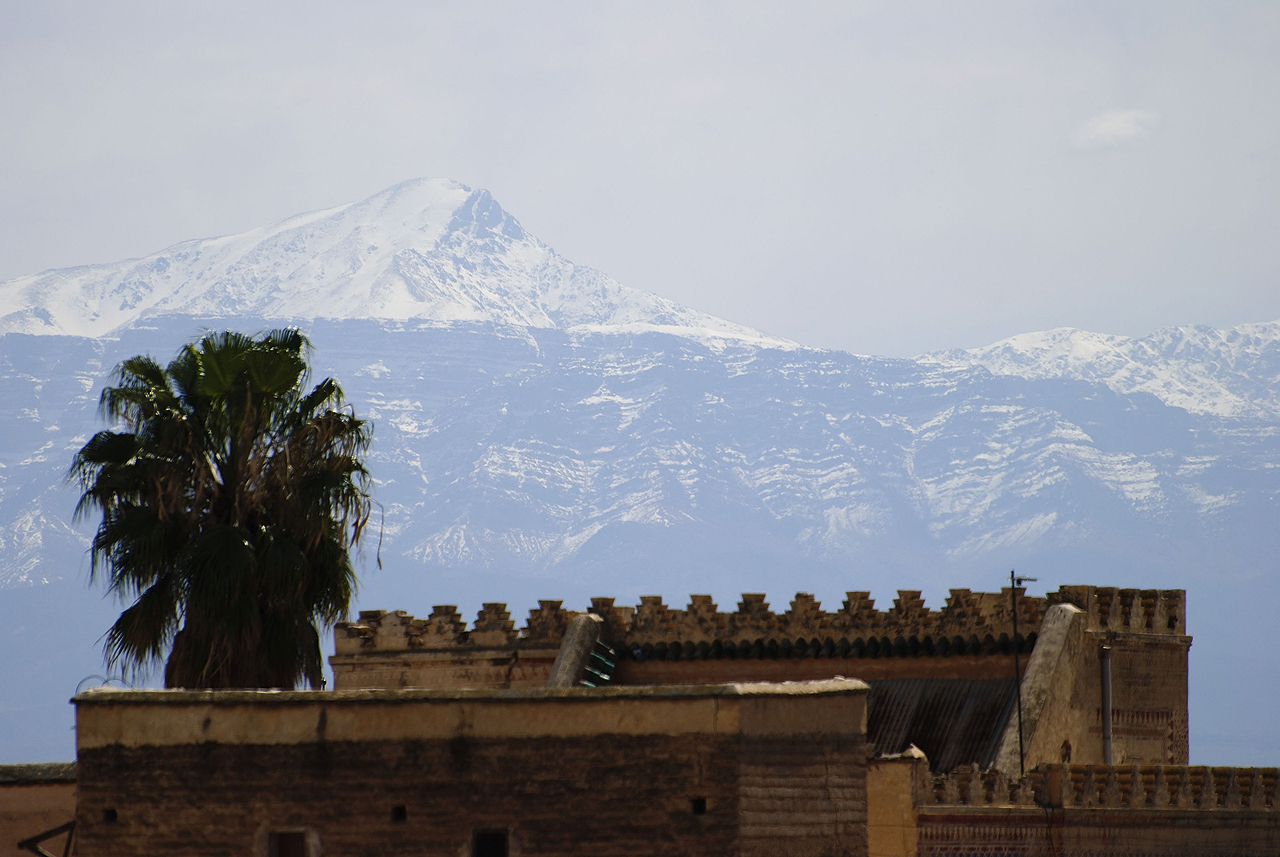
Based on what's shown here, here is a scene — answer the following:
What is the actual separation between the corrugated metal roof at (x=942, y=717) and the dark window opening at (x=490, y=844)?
52.1 feet

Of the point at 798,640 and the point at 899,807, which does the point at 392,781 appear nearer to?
the point at 899,807

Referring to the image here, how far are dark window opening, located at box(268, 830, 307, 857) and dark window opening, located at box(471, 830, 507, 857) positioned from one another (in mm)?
1542

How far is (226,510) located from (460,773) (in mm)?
12106

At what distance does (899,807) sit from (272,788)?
12549 millimetres

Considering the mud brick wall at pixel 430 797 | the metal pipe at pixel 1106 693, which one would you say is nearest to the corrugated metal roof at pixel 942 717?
the metal pipe at pixel 1106 693

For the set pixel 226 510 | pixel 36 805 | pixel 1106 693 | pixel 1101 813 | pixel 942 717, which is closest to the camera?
pixel 36 805

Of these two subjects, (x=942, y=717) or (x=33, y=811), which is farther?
(x=942, y=717)

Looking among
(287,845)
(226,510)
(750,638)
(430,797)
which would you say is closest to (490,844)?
(430,797)

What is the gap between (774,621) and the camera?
36.9 metres

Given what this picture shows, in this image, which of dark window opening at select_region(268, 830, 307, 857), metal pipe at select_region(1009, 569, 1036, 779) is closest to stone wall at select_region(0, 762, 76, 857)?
dark window opening at select_region(268, 830, 307, 857)

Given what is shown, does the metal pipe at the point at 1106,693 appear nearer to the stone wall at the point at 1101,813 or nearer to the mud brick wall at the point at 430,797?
the stone wall at the point at 1101,813

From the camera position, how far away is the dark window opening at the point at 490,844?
1633 centimetres

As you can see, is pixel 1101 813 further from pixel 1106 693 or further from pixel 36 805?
pixel 36 805

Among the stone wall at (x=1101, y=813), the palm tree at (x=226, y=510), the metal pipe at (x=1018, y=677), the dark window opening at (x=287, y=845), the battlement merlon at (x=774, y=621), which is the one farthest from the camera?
the battlement merlon at (x=774, y=621)
